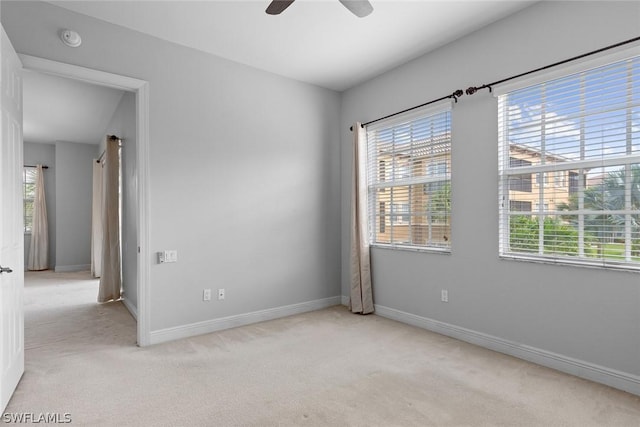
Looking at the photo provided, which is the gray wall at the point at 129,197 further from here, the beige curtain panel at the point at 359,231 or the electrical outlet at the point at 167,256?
the beige curtain panel at the point at 359,231

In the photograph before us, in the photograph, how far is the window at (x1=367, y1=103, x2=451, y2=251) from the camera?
137 inches

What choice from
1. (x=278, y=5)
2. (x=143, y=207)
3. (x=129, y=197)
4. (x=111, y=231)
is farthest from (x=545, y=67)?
(x=111, y=231)

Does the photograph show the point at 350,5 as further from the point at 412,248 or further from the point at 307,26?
the point at 412,248

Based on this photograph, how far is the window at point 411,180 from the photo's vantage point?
3.48 metres

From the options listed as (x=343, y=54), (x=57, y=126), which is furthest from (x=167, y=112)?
(x=57, y=126)

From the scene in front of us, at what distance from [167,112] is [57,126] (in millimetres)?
4537

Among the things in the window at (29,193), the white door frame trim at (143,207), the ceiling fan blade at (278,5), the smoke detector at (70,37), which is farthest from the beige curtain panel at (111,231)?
the window at (29,193)

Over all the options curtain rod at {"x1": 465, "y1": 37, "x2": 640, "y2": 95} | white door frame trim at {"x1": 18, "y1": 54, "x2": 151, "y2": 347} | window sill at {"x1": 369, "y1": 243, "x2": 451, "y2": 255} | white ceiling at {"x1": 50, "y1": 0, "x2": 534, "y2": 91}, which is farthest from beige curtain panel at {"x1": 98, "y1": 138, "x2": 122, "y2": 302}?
curtain rod at {"x1": 465, "y1": 37, "x2": 640, "y2": 95}

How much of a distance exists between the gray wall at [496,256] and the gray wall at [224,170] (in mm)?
887

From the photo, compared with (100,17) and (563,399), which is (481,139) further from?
(100,17)

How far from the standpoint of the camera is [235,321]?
12.1ft

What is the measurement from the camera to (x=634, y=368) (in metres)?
2.28

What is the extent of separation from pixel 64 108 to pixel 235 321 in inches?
172

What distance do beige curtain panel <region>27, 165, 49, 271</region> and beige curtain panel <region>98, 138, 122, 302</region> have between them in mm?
3976
